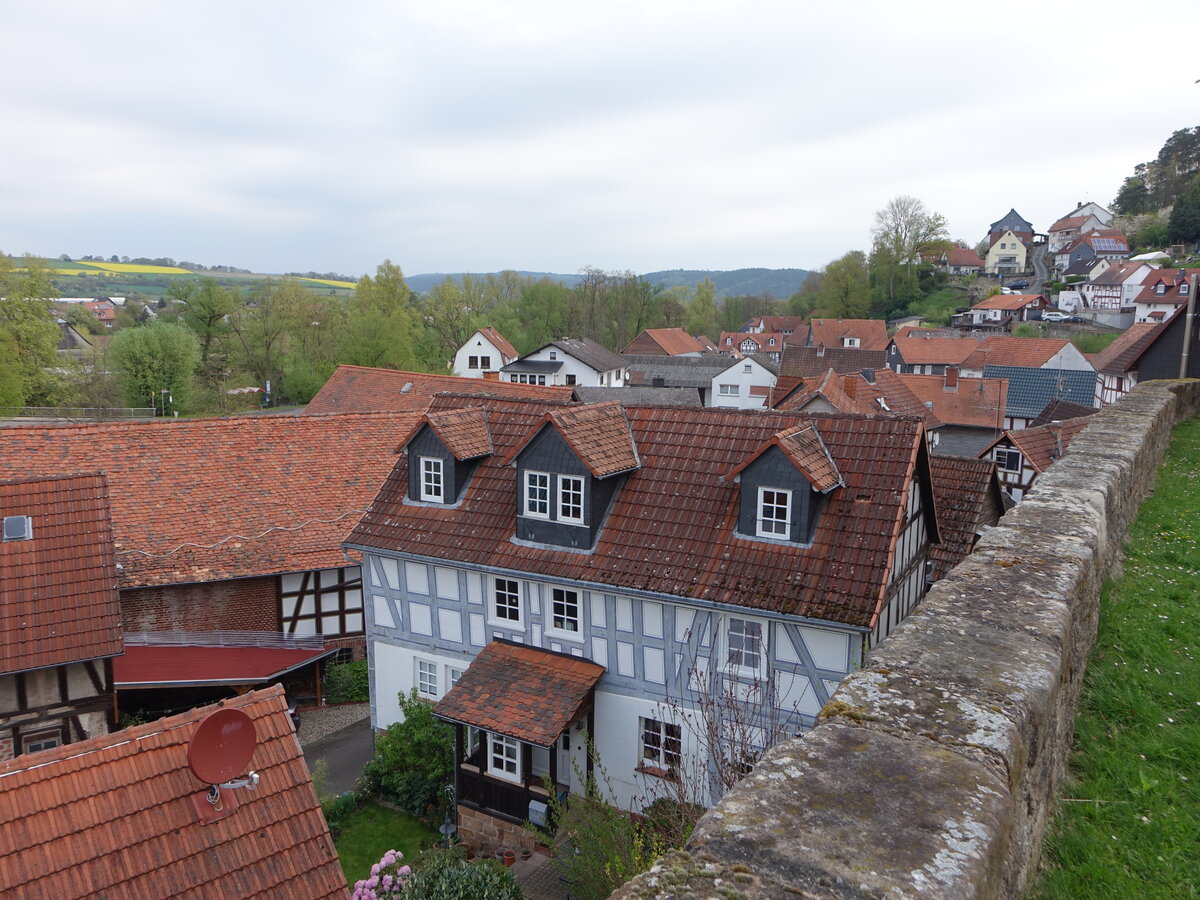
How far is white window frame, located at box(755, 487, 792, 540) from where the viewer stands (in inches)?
513

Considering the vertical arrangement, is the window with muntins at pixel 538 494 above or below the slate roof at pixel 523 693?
above

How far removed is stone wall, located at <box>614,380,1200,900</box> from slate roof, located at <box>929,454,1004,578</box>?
11426mm

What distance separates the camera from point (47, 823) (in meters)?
7.03

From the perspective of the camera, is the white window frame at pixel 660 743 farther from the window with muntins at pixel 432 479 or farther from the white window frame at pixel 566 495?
the window with muntins at pixel 432 479

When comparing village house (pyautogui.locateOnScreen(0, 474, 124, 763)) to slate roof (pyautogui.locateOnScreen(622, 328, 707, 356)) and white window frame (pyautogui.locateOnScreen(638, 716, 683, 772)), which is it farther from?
slate roof (pyautogui.locateOnScreen(622, 328, 707, 356))

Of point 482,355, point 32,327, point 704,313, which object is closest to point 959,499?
point 32,327

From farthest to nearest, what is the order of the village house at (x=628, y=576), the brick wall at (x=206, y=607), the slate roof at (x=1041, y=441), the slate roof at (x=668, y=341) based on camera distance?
the slate roof at (x=668, y=341), the slate roof at (x=1041, y=441), the brick wall at (x=206, y=607), the village house at (x=628, y=576)

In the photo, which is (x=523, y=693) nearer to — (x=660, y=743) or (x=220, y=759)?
(x=660, y=743)

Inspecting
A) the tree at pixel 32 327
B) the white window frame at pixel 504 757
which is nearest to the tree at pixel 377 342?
the tree at pixel 32 327

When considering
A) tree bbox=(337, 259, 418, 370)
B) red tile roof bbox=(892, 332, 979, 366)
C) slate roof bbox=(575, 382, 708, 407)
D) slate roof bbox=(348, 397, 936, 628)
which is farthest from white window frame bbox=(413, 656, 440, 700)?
red tile roof bbox=(892, 332, 979, 366)

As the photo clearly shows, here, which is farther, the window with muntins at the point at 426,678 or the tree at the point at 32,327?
the tree at the point at 32,327

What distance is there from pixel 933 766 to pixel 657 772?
11016 millimetres

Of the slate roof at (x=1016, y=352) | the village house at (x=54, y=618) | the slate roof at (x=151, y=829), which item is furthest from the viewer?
the slate roof at (x=1016, y=352)

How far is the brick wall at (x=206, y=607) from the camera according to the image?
1845 centimetres
